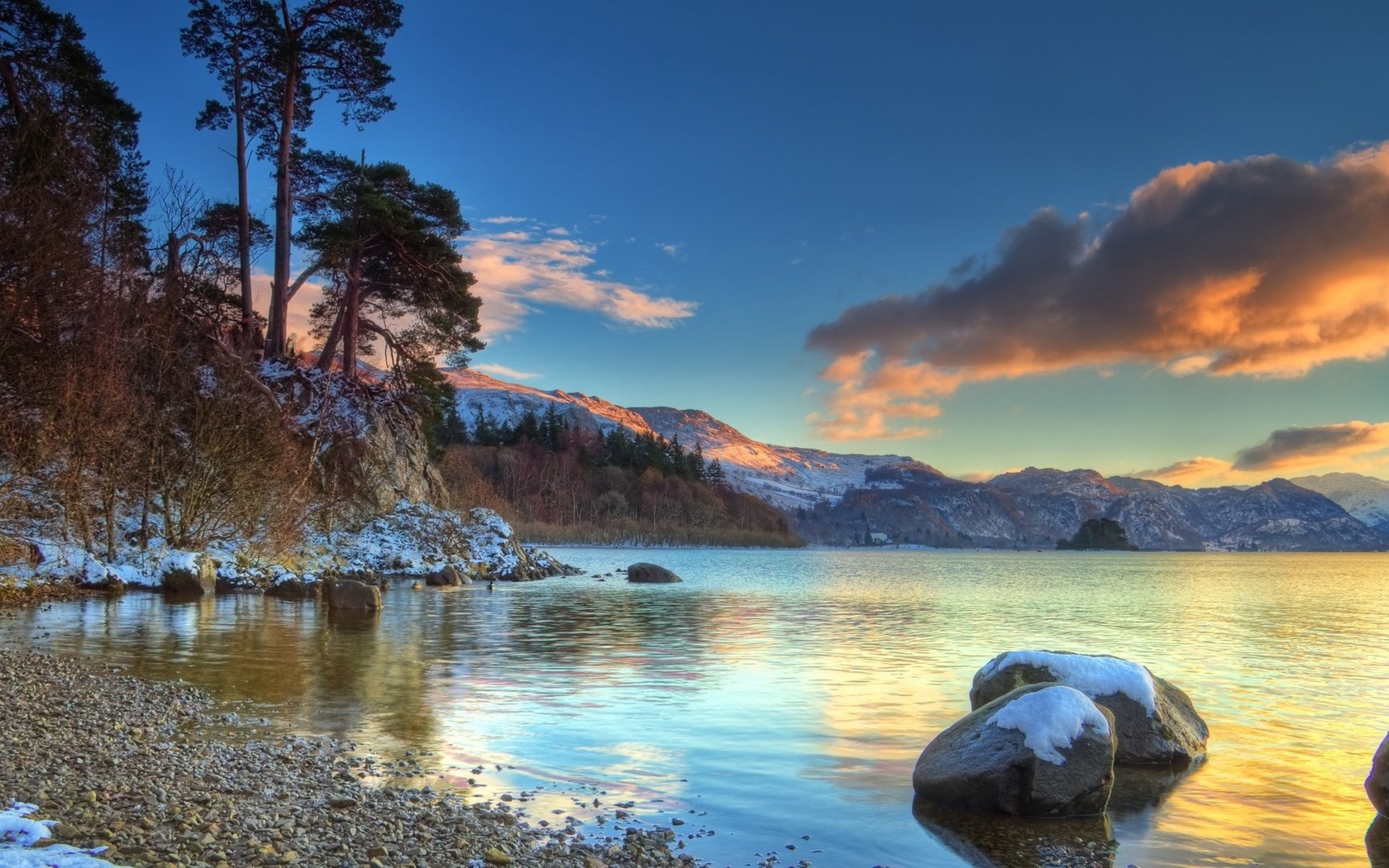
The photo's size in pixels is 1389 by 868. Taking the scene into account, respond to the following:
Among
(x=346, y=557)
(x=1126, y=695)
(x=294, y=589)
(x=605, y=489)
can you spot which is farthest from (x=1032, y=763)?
(x=605, y=489)

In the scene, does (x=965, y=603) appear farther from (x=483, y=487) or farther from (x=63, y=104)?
(x=483, y=487)

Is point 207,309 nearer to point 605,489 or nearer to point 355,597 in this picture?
point 355,597

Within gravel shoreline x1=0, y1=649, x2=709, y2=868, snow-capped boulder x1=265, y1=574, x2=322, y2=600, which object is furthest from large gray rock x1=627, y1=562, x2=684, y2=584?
gravel shoreline x1=0, y1=649, x2=709, y2=868

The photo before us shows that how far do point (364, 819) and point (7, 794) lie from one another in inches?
108

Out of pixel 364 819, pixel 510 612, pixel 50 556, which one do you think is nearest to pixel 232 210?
pixel 50 556

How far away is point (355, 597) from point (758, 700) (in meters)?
18.9

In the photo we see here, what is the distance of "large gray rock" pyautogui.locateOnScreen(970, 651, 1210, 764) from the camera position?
→ 11930 millimetres

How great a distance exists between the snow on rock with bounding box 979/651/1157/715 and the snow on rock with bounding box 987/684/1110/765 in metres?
2.12

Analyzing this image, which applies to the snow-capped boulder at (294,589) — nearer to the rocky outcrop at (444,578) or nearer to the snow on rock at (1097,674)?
the rocky outcrop at (444,578)

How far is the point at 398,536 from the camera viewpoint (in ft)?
157

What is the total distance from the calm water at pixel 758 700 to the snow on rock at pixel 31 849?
13.4 feet

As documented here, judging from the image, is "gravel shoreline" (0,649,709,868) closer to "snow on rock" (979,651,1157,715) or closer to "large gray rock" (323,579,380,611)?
"snow on rock" (979,651,1157,715)

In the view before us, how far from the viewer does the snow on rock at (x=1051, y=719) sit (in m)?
9.62

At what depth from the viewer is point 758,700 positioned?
16547 mm
